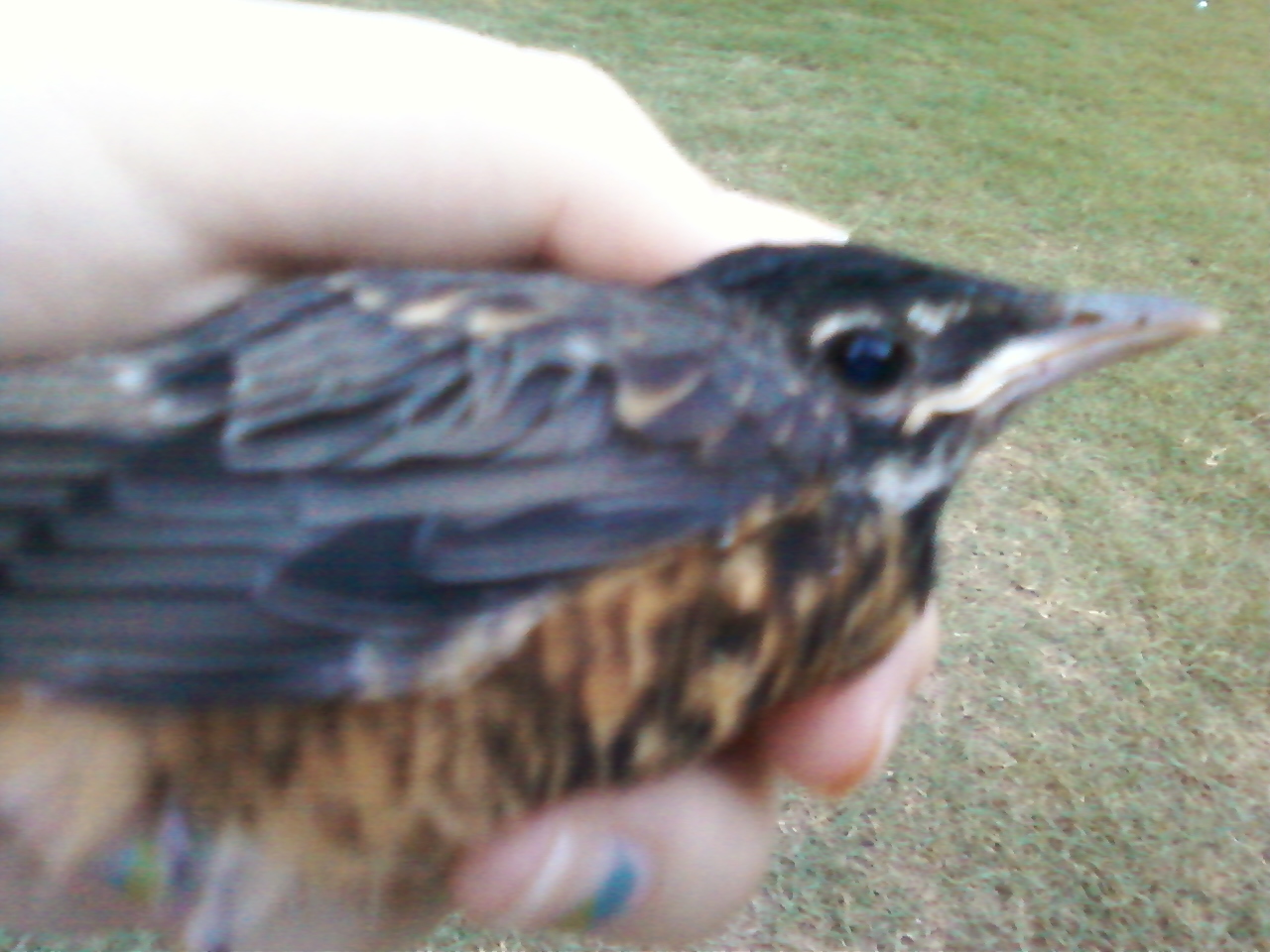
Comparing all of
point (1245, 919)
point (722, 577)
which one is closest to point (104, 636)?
point (722, 577)

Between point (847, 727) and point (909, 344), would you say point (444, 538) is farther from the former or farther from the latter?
point (847, 727)

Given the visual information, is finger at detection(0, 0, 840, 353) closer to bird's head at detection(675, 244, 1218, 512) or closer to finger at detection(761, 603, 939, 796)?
bird's head at detection(675, 244, 1218, 512)

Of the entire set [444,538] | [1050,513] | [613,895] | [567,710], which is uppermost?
[444,538]

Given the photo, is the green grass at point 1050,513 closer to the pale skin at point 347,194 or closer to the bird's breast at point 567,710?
the pale skin at point 347,194

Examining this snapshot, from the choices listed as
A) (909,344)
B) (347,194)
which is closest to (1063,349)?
(909,344)

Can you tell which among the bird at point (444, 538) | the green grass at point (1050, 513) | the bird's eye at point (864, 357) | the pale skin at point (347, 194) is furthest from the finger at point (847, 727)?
the green grass at point (1050, 513)

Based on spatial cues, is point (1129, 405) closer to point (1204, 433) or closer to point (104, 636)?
point (1204, 433)

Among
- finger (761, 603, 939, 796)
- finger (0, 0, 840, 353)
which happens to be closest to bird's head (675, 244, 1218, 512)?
finger (761, 603, 939, 796)
